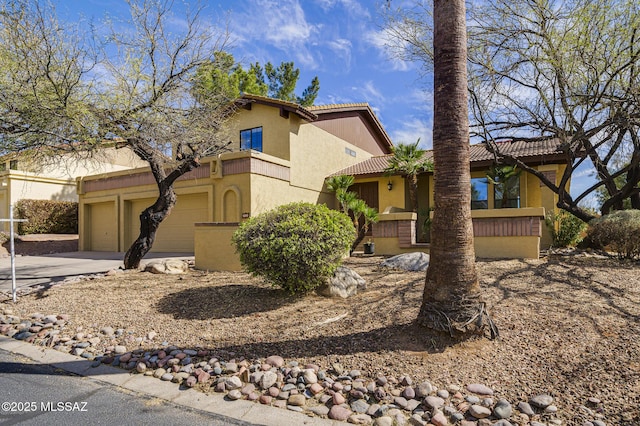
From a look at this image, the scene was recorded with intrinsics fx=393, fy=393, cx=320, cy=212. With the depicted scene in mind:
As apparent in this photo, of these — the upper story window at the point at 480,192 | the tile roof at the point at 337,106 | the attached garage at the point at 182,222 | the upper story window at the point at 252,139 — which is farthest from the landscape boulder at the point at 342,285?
the tile roof at the point at 337,106

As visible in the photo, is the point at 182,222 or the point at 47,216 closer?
the point at 182,222

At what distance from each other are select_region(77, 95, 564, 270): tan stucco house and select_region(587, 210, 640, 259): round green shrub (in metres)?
1.30

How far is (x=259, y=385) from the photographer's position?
384cm

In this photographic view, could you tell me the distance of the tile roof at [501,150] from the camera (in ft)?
46.1

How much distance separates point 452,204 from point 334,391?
7.53 feet

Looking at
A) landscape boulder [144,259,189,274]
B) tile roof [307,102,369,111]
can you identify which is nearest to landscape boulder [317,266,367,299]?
landscape boulder [144,259,189,274]

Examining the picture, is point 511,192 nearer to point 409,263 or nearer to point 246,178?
point 409,263

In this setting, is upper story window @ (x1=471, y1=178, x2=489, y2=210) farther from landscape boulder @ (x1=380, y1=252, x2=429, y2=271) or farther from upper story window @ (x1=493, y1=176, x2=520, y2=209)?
landscape boulder @ (x1=380, y1=252, x2=429, y2=271)

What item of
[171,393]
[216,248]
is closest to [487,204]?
[216,248]

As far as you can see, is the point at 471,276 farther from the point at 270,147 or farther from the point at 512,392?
the point at 270,147

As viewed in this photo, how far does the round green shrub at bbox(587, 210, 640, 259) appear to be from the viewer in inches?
332

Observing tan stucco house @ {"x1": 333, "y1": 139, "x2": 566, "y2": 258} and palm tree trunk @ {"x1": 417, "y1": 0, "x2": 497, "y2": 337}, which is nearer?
Answer: palm tree trunk @ {"x1": 417, "y1": 0, "x2": 497, "y2": 337}

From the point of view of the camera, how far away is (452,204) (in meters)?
4.32

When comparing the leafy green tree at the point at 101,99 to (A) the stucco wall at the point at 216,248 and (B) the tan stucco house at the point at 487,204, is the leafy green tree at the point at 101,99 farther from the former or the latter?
(B) the tan stucco house at the point at 487,204
